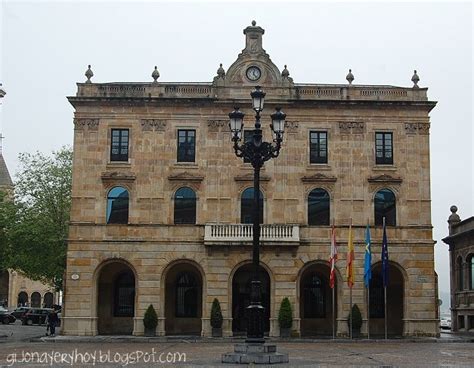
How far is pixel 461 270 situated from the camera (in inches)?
1999

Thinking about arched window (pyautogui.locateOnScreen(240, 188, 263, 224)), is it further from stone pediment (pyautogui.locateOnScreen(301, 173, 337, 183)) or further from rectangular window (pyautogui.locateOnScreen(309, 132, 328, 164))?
rectangular window (pyautogui.locateOnScreen(309, 132, 328, 164))

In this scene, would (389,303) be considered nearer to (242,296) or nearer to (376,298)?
(376,298)

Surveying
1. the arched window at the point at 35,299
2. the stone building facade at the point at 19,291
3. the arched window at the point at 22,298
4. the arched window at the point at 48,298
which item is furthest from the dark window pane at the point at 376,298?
the arched window at the point at 22,298

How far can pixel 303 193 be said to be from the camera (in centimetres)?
4303

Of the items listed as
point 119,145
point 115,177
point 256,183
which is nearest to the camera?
point 256,183

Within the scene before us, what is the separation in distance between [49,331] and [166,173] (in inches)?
480

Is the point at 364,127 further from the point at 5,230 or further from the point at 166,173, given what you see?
the point at 5,230

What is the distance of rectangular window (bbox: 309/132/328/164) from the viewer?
4366 cm

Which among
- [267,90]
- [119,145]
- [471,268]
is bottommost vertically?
[471,268]

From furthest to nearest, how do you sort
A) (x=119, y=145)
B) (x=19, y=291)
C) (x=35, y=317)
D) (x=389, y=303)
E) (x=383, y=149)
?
(x=19, y=291) → (x=35, y=317) → (x=389, y=303) → (x=383, y=149) → (x=119, y=145)

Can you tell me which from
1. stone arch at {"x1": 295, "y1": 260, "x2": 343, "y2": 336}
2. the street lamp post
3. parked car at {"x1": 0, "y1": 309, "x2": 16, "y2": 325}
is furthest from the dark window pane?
parked car at {"x1": 0, "y1": 309, "x2": 16, "y2": 325}

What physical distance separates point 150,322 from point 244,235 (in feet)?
22.5

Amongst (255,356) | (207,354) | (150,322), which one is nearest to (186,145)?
(150,322)

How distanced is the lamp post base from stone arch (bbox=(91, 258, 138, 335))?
65.5ft
